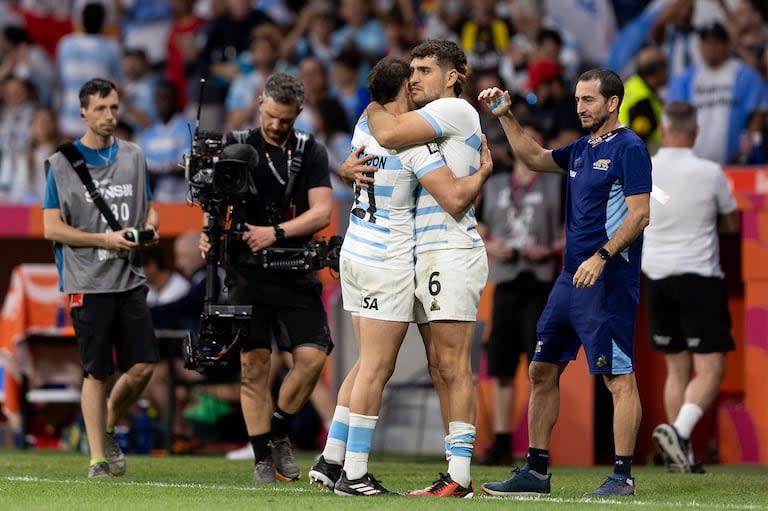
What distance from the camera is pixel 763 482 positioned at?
9.22 metres

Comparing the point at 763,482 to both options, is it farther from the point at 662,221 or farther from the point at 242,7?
the point at 242,7

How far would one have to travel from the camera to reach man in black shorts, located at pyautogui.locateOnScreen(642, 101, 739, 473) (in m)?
10.8

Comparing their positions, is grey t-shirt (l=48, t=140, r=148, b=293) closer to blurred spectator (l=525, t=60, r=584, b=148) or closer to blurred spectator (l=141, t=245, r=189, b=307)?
blurred spectator (l=525, t=60, r=584, b=148)

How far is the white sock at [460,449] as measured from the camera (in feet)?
25.1

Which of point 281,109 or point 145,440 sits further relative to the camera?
point 145,440

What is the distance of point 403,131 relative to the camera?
7.62 m

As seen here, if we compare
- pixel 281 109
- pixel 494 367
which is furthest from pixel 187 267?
pixel 281 109

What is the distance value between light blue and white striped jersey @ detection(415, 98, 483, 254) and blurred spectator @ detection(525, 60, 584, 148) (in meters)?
4.90

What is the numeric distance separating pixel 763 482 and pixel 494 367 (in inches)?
119

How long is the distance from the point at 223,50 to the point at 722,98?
627cm

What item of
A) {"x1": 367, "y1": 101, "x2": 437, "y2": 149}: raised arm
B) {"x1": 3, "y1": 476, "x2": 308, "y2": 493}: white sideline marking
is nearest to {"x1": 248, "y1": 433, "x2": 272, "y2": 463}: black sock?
{"x1": 3, "y1": 476, "x2": 308, "y2": 493}: white sideline marking

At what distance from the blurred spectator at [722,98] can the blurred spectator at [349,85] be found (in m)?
3.63

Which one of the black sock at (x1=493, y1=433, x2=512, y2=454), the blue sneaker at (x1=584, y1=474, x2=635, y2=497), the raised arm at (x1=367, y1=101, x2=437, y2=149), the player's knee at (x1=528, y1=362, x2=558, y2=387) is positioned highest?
the raised arm at (x1=367, y1=101, x2=437, y2=149)

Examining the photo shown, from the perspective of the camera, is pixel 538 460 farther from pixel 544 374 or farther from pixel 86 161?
pixel 86 161
